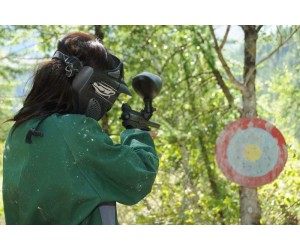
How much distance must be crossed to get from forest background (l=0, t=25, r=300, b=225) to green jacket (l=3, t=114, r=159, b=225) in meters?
3.50

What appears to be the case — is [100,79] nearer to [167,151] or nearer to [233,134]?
[233,134]

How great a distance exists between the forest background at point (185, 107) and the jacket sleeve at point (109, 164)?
347 centimetres

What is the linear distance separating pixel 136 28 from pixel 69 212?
4.43 meters

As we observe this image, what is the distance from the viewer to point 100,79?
153cm

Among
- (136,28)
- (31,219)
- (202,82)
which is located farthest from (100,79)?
(136,28)

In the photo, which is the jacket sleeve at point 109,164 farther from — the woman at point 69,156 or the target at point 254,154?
the target at point 254,154

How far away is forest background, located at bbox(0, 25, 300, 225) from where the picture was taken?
5109 mm

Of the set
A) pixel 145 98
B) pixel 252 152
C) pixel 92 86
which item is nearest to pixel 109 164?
pixel 92 86

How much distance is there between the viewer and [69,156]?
1353 millimetres

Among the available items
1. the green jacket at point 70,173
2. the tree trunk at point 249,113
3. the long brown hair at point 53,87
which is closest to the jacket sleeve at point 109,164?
the green jacket at point 70,173

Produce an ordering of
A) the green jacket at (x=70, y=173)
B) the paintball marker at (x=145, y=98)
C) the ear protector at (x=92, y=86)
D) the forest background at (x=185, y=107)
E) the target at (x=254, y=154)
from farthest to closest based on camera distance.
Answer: the forest background at (x=185, y=107)
the target at (x=254, y=154)
the paintball marker at (x=145, y=98)
the ear protector at (x=92, y=86)
the green jacket at (x=70, y=173)

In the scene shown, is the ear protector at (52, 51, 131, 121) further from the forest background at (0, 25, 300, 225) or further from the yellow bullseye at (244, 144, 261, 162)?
the forest background at (0, 25, 300, 225)

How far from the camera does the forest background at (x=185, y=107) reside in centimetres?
511

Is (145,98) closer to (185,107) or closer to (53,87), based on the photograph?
(53,87)
